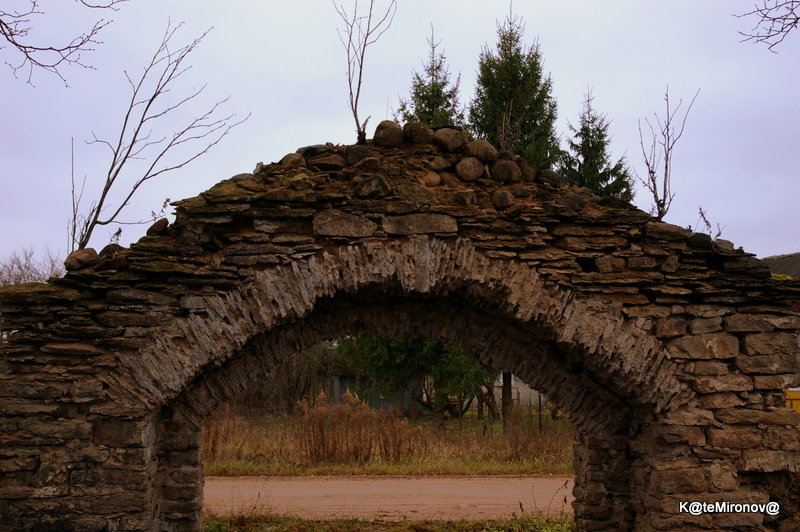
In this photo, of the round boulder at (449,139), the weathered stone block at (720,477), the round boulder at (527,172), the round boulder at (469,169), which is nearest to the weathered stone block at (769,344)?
the weathered stone block at (720,477)

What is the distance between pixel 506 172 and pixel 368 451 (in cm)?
765

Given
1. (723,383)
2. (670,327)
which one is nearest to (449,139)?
(670,327)

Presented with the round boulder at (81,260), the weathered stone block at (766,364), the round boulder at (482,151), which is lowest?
the weathered stone block at (766,364)

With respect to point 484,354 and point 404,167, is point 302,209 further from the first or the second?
point 484,354

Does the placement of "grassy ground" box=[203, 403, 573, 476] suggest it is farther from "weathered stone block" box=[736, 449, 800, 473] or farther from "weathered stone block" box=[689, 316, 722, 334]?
"weathered stone block" box=[689, 316, 722, 334]

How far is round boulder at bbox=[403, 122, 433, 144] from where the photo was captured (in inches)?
214

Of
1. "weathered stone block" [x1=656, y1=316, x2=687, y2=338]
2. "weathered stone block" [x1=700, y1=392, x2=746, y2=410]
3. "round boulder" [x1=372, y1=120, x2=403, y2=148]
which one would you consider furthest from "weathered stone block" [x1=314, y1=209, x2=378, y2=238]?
"weathered stone block" [x1=700, y1=392, x2=746, y2=410]

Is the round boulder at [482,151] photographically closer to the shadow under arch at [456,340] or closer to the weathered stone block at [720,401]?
the shadow under arch at [456,340]

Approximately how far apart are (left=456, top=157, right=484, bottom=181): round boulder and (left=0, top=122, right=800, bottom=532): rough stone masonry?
0.01m

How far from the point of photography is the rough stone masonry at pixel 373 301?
15.0ft

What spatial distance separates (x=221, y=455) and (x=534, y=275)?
351 inches

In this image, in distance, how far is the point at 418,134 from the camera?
544cm

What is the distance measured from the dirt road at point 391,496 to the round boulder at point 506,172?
4195 millimetres

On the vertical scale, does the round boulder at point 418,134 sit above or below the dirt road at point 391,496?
above
